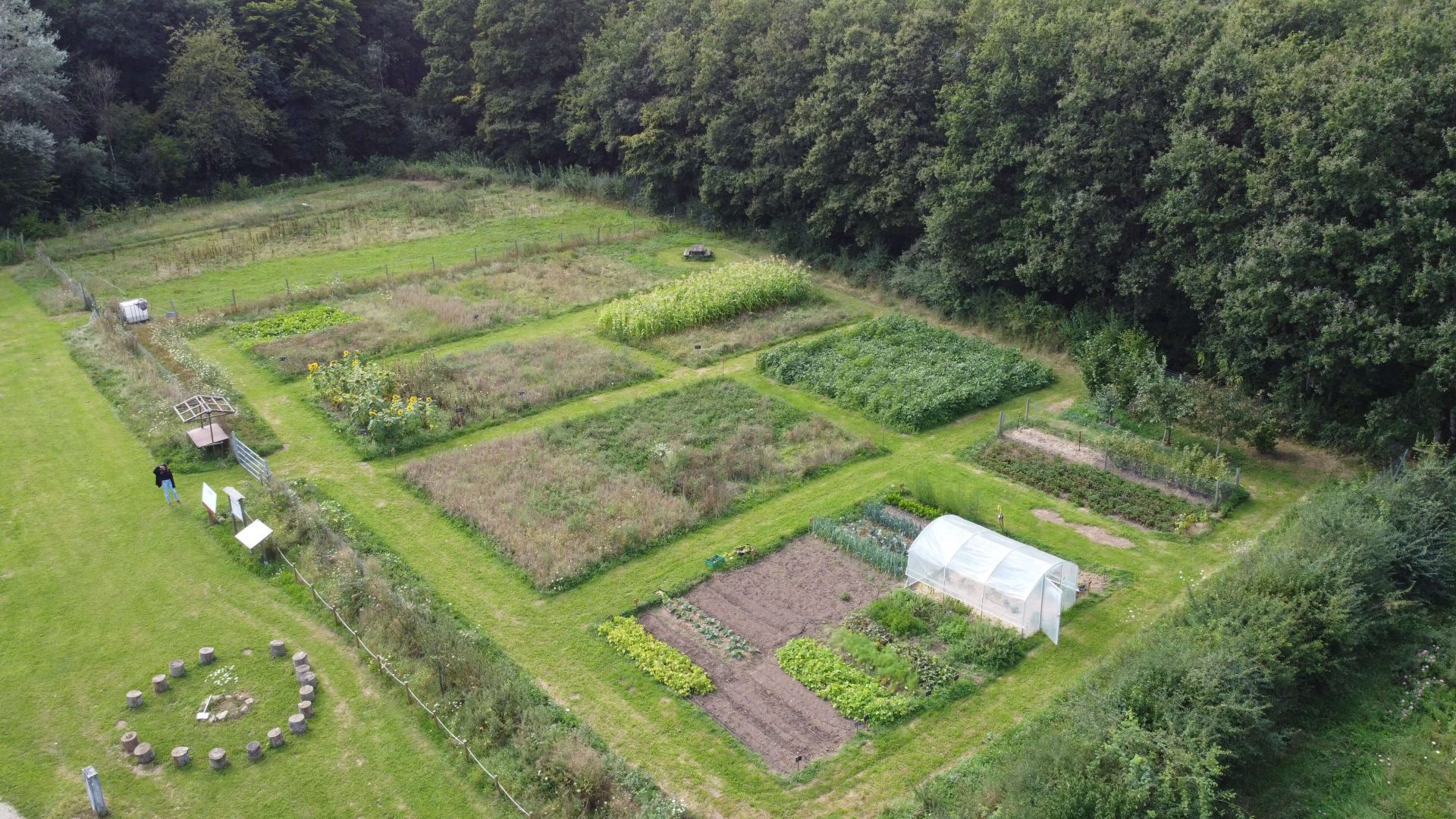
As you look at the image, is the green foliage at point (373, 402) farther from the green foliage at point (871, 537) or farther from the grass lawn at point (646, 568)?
the green foliage at point (871, 537)

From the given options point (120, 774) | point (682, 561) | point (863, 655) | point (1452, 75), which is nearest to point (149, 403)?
point (120, 774)

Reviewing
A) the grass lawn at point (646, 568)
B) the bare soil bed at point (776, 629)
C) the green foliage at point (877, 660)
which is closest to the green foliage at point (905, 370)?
the grass lawn at point (646, 568)

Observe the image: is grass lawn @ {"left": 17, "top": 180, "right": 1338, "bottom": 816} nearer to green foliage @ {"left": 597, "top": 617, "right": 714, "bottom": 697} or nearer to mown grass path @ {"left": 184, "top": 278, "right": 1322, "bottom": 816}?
mown grass path @ {"left": 184, "top": 278, "right": 1322, "bottom": 816}

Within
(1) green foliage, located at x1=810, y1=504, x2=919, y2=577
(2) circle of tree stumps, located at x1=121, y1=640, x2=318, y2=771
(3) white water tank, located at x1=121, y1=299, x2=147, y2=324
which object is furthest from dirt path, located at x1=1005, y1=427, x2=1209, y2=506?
(3) white water tank, located at x1=121, y1=299, x2=147, y2=324

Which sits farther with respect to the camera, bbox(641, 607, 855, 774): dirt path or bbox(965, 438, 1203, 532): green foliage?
bbox(965, 438, 1203, 532): green foliage

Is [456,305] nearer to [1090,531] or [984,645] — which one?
[1090,531]

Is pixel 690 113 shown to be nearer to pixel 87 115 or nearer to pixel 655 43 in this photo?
pixel 655 43
